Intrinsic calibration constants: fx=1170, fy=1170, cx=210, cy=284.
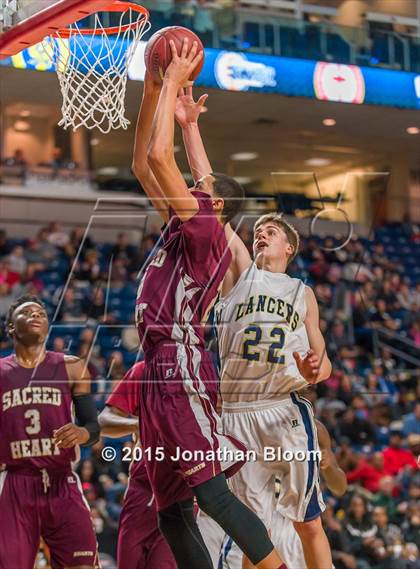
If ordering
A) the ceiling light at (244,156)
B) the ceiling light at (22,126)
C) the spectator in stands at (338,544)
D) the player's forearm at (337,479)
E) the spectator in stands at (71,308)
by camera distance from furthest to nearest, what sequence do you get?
1. the ceiling light at (22,126)
2. the ceiling light at (244,156)
3. the spectator in stands at (71,308)
4. the spectator in stands at (338,544)
5. the player's forearm at (337,479)

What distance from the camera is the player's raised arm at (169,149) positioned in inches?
186

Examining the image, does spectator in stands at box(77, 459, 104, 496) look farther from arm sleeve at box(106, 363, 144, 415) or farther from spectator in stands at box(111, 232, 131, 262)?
spectator in stands at box(111, 232, 131, 262)

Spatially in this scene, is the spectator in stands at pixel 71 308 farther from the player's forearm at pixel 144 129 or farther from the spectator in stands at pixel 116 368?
the player's forearm at pixel 144 129

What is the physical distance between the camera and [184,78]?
495cm

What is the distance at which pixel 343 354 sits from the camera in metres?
9.89

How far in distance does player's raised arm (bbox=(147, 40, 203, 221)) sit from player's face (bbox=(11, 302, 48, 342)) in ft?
3.68

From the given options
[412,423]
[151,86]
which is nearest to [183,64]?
[151,86]

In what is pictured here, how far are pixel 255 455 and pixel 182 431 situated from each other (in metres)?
0.76

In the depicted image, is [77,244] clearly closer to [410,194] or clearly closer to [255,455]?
[410,194]

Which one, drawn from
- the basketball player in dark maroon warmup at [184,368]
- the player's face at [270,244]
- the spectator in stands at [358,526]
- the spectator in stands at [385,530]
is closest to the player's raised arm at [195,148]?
the player's face at [270,244]

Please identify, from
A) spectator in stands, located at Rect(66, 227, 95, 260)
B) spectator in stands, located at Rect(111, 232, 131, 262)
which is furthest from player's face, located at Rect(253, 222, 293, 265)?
spectator in stands, located at Rect(66, 227, 95, 260)

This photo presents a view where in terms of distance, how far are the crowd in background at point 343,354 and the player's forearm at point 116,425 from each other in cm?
141

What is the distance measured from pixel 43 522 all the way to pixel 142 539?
46cm

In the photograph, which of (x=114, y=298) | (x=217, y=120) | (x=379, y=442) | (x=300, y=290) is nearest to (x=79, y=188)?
(x=217, y=120)
